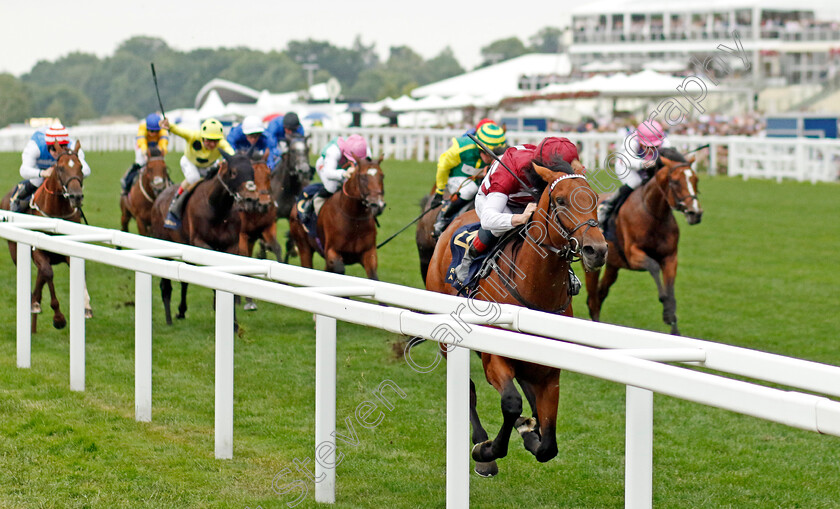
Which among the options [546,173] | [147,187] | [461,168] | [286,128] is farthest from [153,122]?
[546,173]

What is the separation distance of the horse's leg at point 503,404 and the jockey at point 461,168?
2.82 metres

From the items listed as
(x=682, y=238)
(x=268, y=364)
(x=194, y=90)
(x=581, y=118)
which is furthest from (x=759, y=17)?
(x=194, y=90)

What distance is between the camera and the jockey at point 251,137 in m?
10.3

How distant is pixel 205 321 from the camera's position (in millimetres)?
9078

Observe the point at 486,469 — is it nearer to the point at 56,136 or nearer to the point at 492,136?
the point at 492,136

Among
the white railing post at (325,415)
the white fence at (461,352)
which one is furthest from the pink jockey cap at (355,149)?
the white railing post at (325,415)

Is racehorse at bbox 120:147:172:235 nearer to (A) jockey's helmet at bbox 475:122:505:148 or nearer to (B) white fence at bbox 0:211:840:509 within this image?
(A) jockey's helmet at bbox 475:122:505:148

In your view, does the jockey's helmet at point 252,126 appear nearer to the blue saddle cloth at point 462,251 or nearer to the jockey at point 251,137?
the jockey at point 251,137

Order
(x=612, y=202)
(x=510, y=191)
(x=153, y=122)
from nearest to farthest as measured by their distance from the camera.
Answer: (x=510, y=191)
(x=612, y=202)
(x=153, y=122)

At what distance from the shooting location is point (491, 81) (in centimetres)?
4856

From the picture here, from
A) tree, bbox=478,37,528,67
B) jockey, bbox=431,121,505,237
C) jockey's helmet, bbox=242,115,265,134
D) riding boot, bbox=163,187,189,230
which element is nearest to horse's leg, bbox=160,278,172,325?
riding boot, bbox=163,187,189,230

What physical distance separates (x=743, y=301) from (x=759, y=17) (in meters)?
46.2

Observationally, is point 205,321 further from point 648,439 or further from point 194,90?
point 194,90

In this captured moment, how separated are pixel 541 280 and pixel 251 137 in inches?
236
